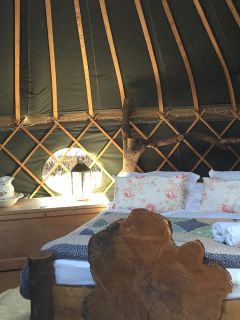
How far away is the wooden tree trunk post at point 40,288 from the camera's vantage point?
1.87m

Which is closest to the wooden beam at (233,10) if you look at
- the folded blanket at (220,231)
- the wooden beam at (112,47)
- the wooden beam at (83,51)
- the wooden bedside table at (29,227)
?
the wooden beam at (112,47)

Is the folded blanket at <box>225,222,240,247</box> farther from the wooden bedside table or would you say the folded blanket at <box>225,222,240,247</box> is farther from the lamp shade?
the lamp shade

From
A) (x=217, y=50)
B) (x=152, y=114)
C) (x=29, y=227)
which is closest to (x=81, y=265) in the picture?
(x=29, y=227)

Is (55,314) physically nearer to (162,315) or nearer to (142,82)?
(162,315)

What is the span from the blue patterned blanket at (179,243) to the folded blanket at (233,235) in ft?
0.11

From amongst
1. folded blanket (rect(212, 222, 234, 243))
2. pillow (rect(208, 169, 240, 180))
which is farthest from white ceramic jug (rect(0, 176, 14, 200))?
folded blanket (rect(212, 222, 234, 243))

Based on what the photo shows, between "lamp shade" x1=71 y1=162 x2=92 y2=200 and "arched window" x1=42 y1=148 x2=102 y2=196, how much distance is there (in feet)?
0.57

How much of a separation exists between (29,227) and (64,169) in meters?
0.68

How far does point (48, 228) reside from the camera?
127 inches

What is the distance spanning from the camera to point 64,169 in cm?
366

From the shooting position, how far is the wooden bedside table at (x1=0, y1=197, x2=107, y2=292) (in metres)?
3.17

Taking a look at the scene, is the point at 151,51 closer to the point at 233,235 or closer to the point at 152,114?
the point at 152,114

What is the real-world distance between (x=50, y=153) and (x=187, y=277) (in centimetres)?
226

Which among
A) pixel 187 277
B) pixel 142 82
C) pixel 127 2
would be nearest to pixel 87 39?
pixel 127 2
